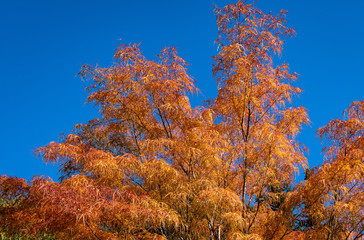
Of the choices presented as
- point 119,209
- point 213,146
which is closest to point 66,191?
point 119,209

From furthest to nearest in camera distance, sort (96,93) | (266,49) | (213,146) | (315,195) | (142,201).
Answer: (96,93)
(266,49)
(213,146)
(315,195)
(142,201)

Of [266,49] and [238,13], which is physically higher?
[238,13]

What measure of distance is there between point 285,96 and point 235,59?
1.25 metres

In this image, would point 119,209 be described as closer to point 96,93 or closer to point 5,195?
point 5,195

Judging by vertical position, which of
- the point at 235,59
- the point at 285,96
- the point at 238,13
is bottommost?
the point at 285,96

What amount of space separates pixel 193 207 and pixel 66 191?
215cm

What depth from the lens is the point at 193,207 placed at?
650cm

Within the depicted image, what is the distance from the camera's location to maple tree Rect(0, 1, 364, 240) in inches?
235

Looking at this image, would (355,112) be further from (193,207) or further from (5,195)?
(5,195)

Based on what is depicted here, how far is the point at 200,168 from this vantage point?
7.23 metres

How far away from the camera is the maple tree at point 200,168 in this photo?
597 cm

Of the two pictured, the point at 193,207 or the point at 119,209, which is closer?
the point at 119,209

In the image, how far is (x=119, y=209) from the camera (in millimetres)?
5648

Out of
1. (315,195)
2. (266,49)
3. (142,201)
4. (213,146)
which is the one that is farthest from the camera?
(266,49)
